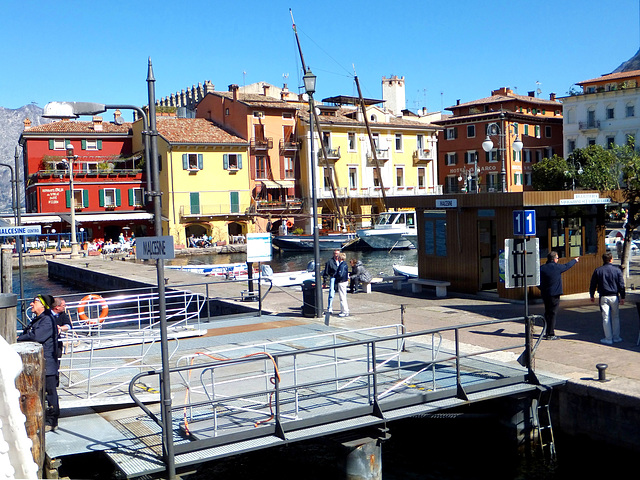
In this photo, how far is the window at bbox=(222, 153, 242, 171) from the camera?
65.9 m

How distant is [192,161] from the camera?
64438mm

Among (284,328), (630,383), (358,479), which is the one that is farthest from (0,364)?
(284,328)

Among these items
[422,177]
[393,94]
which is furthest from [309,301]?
[393,94]

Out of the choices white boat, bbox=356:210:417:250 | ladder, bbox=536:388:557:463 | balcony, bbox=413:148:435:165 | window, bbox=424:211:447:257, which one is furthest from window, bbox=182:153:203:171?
ladder, bbox=536:388:557:463

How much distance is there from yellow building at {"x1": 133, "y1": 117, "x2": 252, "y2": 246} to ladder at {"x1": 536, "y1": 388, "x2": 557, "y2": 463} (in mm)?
54039

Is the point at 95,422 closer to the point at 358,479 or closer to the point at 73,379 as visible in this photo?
the point at 73,379

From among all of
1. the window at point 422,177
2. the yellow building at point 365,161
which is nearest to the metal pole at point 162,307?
the yellow building at point 365,161

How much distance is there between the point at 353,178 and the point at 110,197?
23445 millimetres

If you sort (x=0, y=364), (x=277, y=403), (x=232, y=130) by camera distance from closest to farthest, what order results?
(x=0, y=364) < (x=277, y=403) < (x=232, y=130)

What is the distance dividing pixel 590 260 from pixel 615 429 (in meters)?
10.5

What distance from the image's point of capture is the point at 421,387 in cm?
1038

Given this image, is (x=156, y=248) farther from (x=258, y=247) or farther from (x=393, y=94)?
(x=393, y=94)

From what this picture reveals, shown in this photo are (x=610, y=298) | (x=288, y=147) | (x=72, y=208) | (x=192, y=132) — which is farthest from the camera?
(x=288, y=147)

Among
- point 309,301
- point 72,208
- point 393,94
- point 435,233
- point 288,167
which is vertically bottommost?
point 309,301
